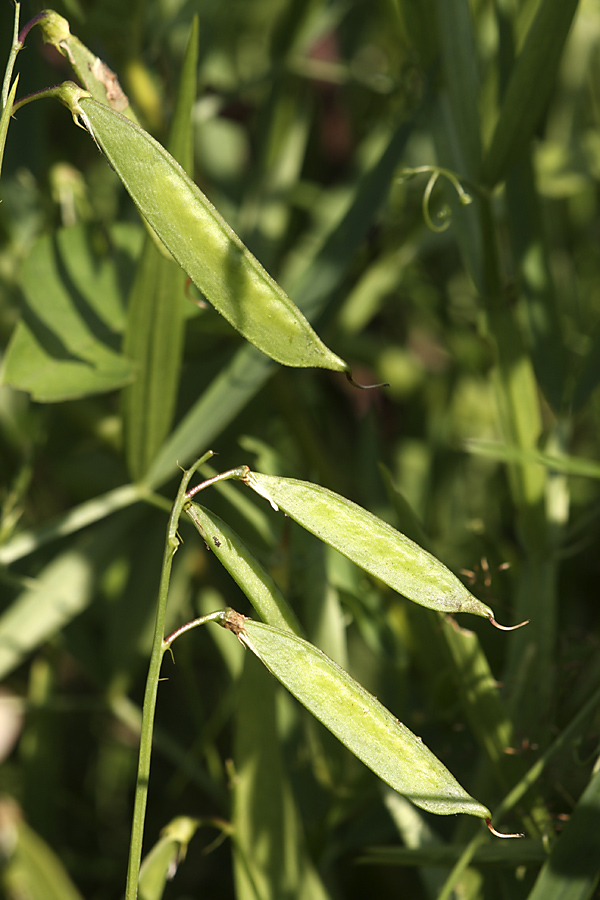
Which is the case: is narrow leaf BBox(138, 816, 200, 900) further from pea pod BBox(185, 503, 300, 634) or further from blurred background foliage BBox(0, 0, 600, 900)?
pea pod BBox(185, 503, 300, 634)

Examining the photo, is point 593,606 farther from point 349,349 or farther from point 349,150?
point 349,150

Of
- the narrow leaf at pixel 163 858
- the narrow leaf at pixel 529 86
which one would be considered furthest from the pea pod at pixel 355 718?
the narrow leaf at pixel 529 86

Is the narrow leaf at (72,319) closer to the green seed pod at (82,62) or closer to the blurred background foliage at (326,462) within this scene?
the blurred background foliage at (326,462)

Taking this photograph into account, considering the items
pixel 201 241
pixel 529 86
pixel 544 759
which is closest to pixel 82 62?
pixel 201 241

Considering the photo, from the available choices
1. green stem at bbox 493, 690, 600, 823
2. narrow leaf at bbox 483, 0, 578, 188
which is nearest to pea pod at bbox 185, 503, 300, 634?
green stem at bbox 493, 690, 600, 823

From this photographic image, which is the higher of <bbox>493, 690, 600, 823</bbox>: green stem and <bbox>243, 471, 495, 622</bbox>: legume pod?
<bbox>243, 471, 495, 622</bbox>: legume pod
